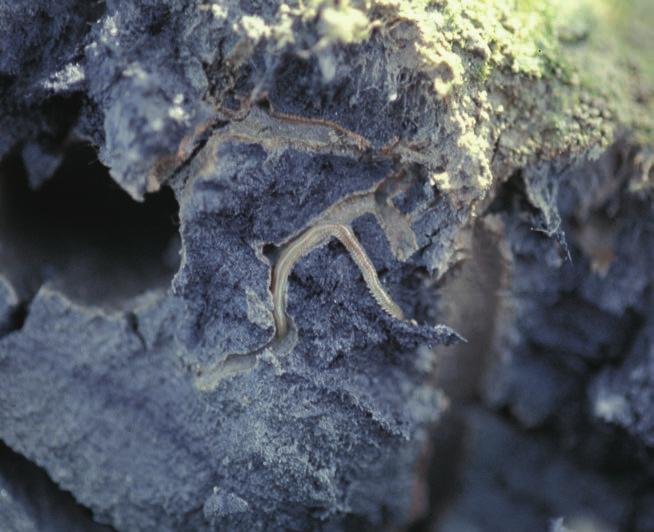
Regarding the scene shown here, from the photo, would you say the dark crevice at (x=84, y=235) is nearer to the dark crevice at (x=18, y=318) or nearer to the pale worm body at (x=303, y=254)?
the dark crevice at (x=18, y=318)

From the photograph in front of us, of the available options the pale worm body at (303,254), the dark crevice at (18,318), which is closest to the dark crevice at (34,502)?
the dark crevice at (18,318)

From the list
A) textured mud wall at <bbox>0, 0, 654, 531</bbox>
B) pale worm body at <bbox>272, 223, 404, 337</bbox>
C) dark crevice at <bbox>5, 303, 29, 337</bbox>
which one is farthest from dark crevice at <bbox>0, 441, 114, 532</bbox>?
pale worm body at <bbox>272, 223, 404, 337</bbox>

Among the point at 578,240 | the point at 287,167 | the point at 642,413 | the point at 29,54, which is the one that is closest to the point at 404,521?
the point at 642,413

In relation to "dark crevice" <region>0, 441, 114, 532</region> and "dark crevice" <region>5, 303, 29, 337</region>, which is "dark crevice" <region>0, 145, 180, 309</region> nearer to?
"dark crevice" <region>5, 303, 29, 337</region>

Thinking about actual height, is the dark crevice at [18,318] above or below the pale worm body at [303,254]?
below

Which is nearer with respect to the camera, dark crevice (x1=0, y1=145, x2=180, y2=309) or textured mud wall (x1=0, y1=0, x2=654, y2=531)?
textured mud wall (x1=0, y1=0, x2=654, y2=531)

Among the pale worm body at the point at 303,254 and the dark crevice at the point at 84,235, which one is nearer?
the pale worm body at the point at 303,254
